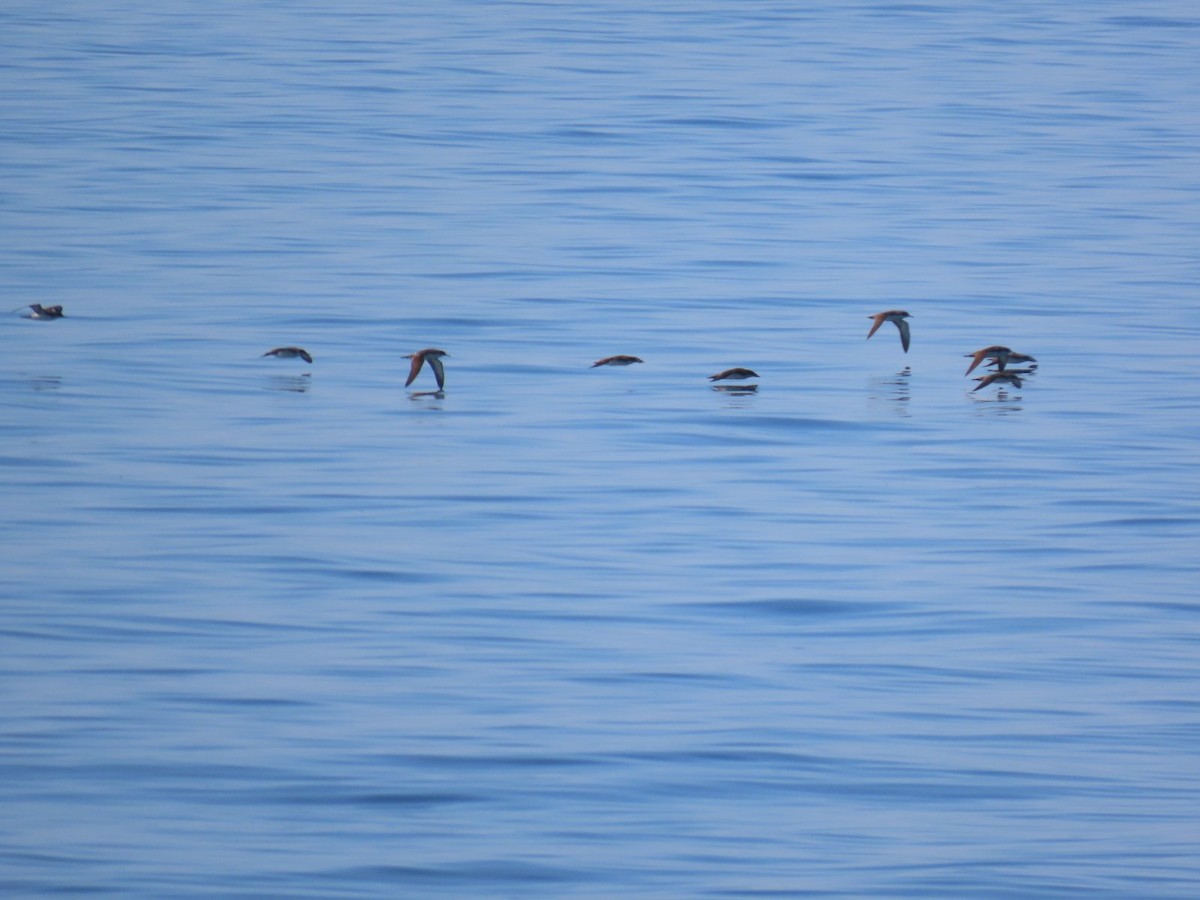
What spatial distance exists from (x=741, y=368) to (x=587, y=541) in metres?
6.32

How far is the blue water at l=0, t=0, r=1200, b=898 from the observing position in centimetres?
992

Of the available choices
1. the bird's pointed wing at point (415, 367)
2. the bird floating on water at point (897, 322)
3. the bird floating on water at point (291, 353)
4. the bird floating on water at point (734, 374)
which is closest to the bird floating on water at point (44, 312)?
the bird floating on water at point (291, 353)

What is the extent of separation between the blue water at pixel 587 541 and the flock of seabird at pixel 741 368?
0.63ft

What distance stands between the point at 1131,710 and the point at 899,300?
16.5 meters

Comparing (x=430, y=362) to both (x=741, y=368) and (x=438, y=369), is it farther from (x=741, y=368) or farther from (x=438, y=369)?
(x=741, y=368)

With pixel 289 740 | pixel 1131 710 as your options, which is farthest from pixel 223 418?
pixel 1131 710

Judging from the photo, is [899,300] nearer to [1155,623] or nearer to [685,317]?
[685,317]

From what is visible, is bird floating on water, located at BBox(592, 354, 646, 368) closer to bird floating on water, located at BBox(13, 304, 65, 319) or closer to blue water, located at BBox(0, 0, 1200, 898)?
blue water, located at BBox(0, 0, 1200, 898)

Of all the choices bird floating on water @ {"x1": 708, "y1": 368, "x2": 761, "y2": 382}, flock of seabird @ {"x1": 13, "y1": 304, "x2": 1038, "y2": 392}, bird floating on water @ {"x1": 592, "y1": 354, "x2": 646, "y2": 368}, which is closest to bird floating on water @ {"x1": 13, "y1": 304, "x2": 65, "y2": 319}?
flock of seabird @ {"x1": 13, "y1": 304, "x2": 1038, "y2": 392}

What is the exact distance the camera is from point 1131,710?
1173cm

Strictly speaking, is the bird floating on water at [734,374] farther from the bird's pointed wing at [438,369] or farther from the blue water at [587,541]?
the bird's pointed wing at [438,369]

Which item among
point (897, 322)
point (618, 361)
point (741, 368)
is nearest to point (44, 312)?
point (618, 361)

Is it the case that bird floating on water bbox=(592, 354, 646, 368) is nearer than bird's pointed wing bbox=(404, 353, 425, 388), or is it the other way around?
bird's pointed wing bbox=(404, 353, 425, 388)

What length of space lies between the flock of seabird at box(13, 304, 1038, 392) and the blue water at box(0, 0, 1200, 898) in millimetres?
191
